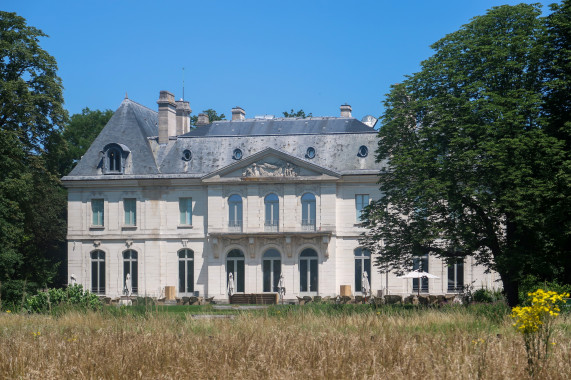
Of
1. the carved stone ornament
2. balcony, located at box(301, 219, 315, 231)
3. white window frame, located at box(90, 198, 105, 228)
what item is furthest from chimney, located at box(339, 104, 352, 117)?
white window frame, located at box(90, 198, 105, 228)

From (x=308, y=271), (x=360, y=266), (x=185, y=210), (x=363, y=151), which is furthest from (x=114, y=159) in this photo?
(x=360, y=266)

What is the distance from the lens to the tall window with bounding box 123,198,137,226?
153ft

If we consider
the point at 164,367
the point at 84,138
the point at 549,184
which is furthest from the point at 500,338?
the point at 84,138

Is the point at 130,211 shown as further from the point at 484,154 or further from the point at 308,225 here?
the point at 484,154

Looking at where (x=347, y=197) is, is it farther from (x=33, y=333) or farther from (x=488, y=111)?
(x=33, y=333)

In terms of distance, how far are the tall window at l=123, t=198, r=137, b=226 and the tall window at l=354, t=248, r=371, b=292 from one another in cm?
1250

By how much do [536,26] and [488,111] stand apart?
318 centimetres

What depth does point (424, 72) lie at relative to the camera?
29.2 meters

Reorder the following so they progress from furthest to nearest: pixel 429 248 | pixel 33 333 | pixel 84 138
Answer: pixel 84 138 < pixel 429 248 < pixel 33 333

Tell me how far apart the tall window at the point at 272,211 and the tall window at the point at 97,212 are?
9413 mm

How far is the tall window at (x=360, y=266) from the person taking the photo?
146 ft

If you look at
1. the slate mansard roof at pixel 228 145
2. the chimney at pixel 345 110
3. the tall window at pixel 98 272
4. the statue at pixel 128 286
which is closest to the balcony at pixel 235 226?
the slate mansard roof at pixel 228 145

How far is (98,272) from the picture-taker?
4647 centimetres

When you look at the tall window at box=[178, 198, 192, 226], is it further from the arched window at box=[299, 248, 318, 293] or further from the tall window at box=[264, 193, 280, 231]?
the arched window at box=[299, 248, 318, 293]
